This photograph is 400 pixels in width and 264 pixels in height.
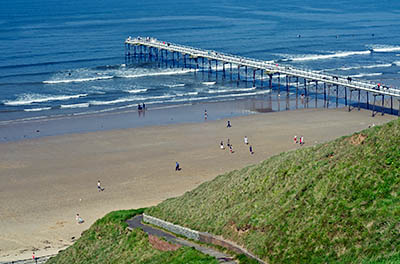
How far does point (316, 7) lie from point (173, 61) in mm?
90034

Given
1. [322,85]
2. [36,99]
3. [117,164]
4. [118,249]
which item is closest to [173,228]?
[118,249]

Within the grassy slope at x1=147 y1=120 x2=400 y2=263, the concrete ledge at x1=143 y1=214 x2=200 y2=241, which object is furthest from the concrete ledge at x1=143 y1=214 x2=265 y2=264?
the grassy slope at x1=147 y1=120 x2=400 y2=263

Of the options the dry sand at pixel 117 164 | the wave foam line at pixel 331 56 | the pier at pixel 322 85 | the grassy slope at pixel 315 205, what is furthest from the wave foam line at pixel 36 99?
the grassy slope at pixel 315 205

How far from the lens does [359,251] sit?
18.4 metres

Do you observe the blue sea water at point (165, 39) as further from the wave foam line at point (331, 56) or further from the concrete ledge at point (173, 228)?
the concrete ledge at point (173, 228)

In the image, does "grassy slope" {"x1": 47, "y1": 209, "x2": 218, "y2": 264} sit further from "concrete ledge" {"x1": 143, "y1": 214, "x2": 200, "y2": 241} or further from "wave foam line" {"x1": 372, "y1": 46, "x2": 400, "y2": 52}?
"wave foam line" {"x1": 372, "y1": 46, "x2": 400, "y2": 52}

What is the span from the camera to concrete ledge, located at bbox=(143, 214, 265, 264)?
21.4m

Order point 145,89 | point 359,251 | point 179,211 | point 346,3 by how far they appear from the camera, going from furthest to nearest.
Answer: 1. point 346,3
2. point 145,89
3. point 179,211
4. point 359,251

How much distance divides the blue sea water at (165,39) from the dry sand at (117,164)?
10.9 m

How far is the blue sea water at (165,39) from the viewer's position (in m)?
66.6

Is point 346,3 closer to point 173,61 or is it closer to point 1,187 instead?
point 173,61

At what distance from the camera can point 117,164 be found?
43562mm

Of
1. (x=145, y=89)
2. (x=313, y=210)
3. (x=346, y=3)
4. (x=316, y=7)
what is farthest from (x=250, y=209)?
(x=346, y=3)

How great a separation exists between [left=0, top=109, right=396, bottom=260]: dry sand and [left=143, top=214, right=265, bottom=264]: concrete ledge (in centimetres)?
701
